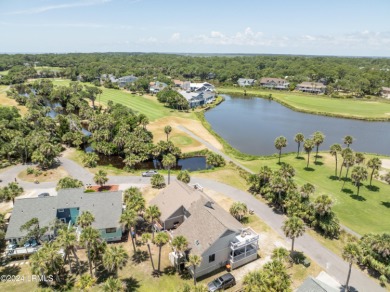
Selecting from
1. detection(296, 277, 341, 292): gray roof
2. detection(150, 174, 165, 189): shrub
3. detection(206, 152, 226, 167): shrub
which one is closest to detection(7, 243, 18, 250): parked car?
detection(150, 174, 165, 189): shrub

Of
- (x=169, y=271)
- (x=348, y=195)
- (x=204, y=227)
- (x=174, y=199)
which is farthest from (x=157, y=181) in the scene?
(x=348, y=195)

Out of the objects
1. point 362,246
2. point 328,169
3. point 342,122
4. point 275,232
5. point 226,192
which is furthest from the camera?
point 342,122

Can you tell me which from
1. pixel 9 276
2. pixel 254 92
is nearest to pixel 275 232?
pixel 9 276

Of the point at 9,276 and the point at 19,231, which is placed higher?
the point at 19,231

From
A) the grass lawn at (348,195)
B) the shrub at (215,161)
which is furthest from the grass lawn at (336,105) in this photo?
the shrub at (215,161)

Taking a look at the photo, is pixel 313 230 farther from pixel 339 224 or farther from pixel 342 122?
pixel 342 122

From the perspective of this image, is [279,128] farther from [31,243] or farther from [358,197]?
[31,243]

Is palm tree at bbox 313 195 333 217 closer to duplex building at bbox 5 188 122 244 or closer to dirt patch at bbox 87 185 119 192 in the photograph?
duplex building at bbox 5 188 122 244
